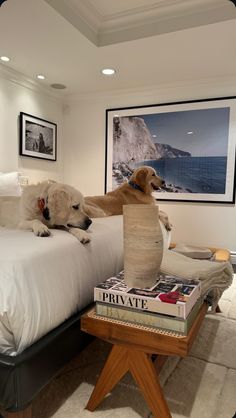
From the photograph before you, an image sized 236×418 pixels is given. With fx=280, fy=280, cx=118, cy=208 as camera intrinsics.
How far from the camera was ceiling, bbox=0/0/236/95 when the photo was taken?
222 cm

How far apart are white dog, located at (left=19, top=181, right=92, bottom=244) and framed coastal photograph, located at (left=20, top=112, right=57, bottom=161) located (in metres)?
2.32

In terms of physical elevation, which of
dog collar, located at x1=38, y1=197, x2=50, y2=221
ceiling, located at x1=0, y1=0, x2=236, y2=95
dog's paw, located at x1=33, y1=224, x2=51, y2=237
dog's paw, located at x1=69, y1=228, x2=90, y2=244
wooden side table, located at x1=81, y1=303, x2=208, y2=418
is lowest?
wooden side table, located at x1=81, y1=303, x2=208, y2=418

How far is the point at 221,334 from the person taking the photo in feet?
5.61

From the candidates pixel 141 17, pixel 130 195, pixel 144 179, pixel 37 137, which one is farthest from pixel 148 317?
pixel 37 137

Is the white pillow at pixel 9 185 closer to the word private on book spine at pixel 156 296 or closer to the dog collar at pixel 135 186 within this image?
the dog collar at pixel 135 186

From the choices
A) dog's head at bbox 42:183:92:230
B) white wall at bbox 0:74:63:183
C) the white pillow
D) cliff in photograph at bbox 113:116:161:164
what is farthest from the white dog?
cliff in photograph at bbox 113:116:161:164

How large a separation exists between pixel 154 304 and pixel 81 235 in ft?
1.45

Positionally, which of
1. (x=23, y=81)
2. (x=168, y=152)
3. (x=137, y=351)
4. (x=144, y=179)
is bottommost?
(x=137, y=351)

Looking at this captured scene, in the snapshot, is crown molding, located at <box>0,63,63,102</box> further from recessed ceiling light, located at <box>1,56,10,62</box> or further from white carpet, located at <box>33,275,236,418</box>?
white carpet, located at <box>33,275,236,418</box>

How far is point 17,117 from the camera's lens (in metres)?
3.39

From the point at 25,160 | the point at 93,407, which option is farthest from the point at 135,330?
the point at 25,160

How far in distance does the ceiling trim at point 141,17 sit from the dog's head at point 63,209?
158 centimetres

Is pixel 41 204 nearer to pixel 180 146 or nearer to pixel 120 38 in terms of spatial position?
pixel 120 38

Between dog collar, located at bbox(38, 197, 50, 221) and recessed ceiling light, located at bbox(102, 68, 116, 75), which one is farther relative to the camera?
recessed ceiling light, located at bbox(102, 68, 116, 75)
